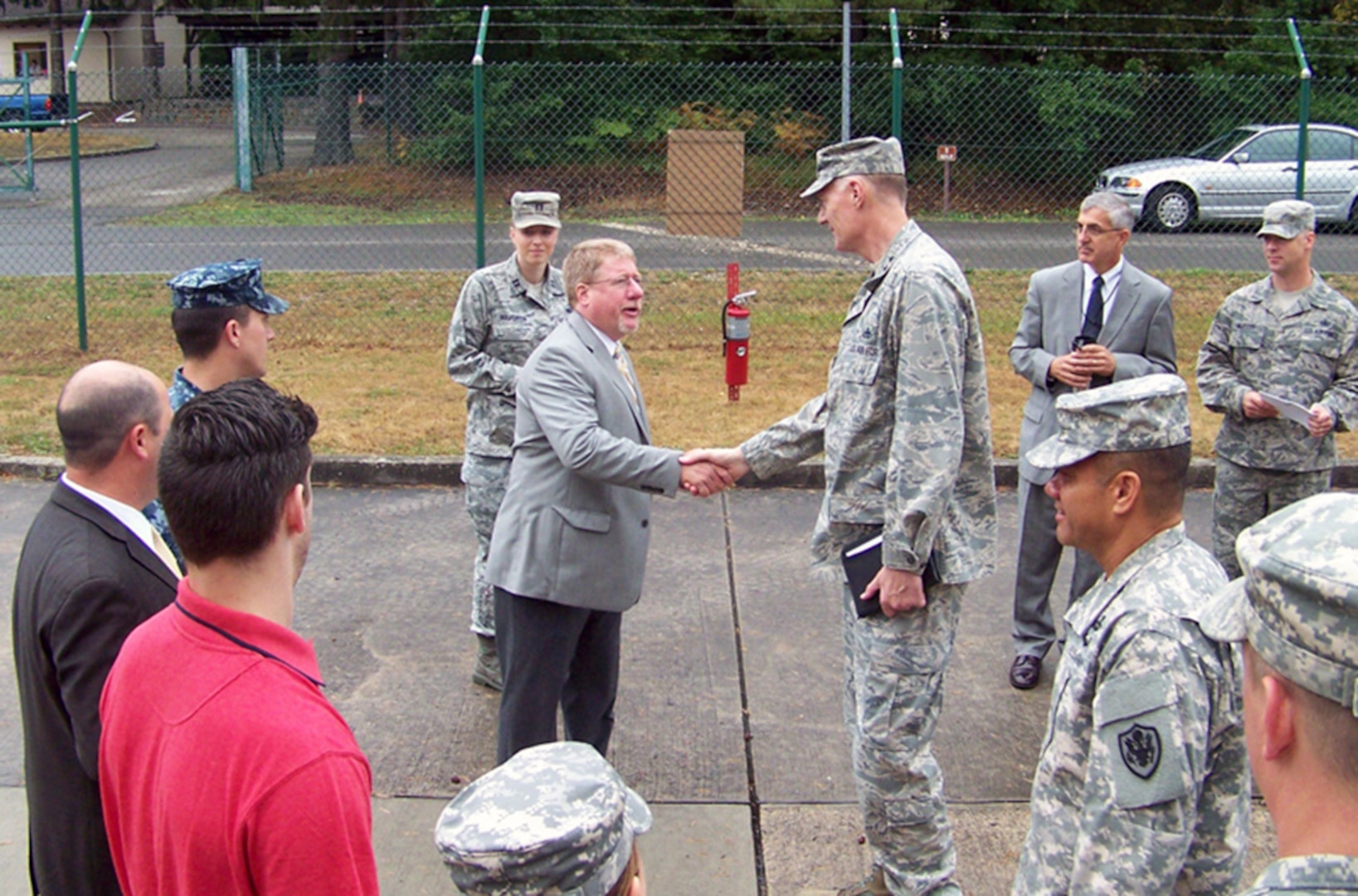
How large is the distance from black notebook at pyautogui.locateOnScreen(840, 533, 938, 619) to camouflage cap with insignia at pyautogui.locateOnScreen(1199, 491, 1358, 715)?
2096mm

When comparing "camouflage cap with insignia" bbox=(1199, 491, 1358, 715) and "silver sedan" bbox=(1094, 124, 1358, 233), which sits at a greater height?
"silver sedan" bbox=(1094, 124, 1358, 233)

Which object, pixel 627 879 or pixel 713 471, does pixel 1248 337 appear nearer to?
pixel 713 471

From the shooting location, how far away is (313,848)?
182cm

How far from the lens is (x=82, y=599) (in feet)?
8.56

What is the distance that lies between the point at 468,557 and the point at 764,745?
2.50m

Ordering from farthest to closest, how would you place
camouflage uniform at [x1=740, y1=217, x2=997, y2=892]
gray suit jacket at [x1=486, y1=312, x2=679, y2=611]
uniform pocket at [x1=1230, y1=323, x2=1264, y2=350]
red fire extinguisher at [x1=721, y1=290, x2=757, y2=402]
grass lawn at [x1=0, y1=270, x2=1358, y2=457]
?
red fire extinguisher at [x1=721, y1=290, x2=757, y2=402], grass lawn at [x1=0, y1=270, x2=1358, y2=457], uniform pocket at [x1=1230, y1=323, x2=1264, y2=350], gray suit jacket at [x1=486, y1=312, x2=679, y2=611], camouflage uniform at [x1=740, y1=217, x2=997, y2=892]

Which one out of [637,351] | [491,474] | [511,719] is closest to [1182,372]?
[637,351]

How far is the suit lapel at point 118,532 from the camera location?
2.73m

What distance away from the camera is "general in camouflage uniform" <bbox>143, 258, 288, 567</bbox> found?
371cm

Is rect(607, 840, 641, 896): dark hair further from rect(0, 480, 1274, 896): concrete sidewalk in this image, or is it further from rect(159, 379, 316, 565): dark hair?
rect(0, 480, 1274, 896): concrete sidewalk

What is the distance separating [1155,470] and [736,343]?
263 inches

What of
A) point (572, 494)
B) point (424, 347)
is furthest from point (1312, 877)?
point (424, 347)

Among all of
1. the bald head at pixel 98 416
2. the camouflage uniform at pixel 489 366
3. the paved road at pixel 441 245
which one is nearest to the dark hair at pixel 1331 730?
the bald head at pixel 98 416

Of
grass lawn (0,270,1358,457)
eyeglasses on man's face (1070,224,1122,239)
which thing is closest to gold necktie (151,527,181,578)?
eyeglasses on man's face (1070,224,1122,239)
